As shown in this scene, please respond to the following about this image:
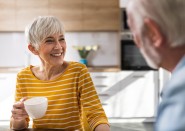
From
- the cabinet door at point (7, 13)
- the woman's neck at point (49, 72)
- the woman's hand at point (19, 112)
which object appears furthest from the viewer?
the cabinet door at point (7, 13)

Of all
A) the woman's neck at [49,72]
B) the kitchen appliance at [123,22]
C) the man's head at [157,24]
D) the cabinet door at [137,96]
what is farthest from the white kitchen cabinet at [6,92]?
the man's head at [157,24]

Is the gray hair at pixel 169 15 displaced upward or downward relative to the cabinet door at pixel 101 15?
upward

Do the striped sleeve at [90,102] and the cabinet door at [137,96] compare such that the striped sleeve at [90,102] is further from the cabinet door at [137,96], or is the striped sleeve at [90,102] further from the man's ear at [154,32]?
the cabinet door at [137,96]

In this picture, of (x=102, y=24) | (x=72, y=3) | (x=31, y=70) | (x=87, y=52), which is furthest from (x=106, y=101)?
(x=31, y=70)

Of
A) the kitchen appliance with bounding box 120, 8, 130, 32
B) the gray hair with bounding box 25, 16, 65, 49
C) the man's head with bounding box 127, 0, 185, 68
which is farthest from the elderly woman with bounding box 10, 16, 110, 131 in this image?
the kitchen appliance with bounding box 120, 8, 130, 32

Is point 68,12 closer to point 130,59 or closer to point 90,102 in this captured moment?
point 130,59

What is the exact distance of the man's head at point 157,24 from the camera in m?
0.64

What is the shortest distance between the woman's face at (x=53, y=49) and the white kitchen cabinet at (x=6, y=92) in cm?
303

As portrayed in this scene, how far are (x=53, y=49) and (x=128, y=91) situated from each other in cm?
310

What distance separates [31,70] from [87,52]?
3244 millimetres

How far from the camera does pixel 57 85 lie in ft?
5.35

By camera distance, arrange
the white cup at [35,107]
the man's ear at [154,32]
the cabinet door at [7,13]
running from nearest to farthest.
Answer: the man's ear at [154,32] → the white cup at [35,107] → the cabinet door at [7,13]

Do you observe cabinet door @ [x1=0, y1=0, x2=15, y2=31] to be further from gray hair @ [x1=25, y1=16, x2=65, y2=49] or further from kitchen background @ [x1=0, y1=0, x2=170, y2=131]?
gray hair @ [x1=25, y1=16, x2=65, y2=49]

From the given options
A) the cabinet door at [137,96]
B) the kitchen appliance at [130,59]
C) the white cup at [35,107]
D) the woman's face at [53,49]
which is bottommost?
the cabinet door at [137,96]
